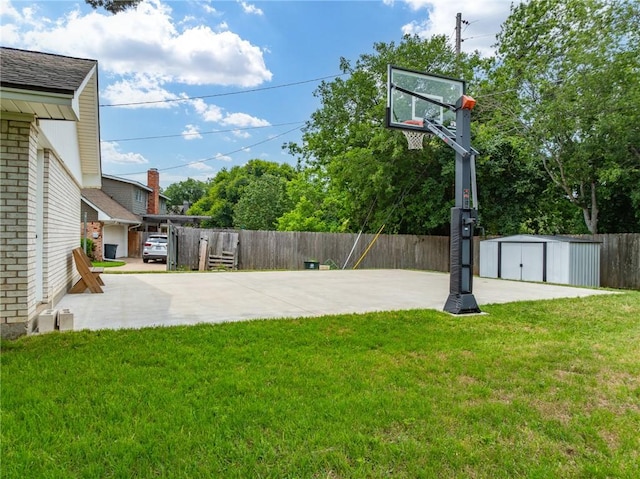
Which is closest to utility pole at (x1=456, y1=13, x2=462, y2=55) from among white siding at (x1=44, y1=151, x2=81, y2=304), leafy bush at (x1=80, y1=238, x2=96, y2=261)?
white siding at (x1=44, y1=151, x2=81, y2=304)

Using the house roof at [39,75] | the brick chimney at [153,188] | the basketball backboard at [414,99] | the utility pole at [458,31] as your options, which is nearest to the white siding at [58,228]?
the house roof at [39,75]

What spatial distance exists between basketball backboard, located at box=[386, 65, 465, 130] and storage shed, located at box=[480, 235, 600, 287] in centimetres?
684

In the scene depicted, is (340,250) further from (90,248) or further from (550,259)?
(90,248)

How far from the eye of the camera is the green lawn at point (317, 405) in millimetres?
2162

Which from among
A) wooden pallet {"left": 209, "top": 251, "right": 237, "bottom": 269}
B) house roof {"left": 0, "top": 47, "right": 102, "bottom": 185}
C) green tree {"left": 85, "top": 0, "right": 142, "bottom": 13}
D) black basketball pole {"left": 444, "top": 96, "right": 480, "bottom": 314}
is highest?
green tree {"left": 85, "top": 0, "right": 142, "bottom": 13}

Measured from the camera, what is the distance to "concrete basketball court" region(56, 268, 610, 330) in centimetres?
555

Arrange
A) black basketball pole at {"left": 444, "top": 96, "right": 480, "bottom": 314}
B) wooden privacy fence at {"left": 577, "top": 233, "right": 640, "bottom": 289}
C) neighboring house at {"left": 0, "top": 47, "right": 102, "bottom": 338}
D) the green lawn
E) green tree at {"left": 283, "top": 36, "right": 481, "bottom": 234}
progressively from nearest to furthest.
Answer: the green lawn → neighboring house at {"left": 0, "top": 47, "right": 102, "bottom": 338} → black basketball pole at {"left": 444, "top": 96, "right": 480, "bottom": 314} → wooden privacy fence at {"left": 577, "top": 233, "right": 640, "bottom": 289} → green tree at {"left": 283, "top": 36, "right": 481, "bottom": 234}

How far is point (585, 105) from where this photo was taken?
13.1m

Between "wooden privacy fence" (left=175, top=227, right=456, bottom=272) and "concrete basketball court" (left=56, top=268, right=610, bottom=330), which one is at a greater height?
"wooden privacy fence" (left=175, top=227, right=456, bottom=272)

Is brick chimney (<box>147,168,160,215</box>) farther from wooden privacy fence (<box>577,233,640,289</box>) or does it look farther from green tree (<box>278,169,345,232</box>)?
wooden privacy fence (<box>577,233,640,289</box>)

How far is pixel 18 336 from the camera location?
13.9 ft

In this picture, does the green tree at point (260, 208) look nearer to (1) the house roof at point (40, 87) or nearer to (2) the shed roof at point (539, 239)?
(2) the shed roof at point (539, 239)

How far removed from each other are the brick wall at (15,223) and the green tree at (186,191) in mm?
55435

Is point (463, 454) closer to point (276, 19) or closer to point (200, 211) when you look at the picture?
point (276, 19)
